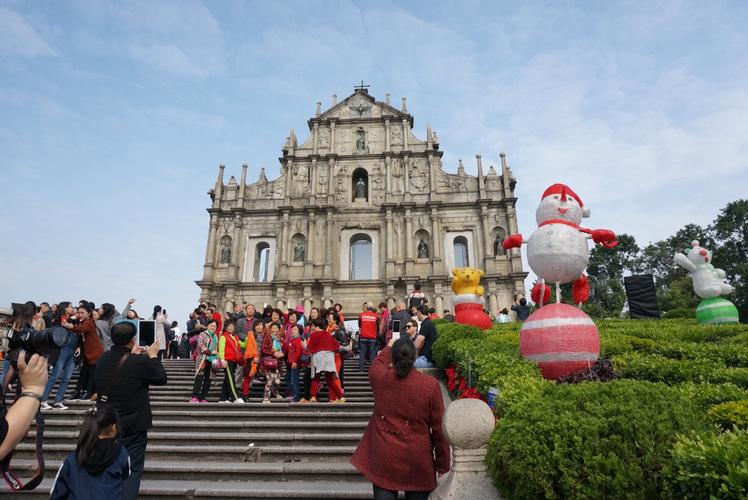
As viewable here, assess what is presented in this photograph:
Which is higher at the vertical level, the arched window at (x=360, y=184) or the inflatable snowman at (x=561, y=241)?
the arched window at (x=360, y=184)

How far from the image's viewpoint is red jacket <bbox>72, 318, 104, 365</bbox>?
7.72 metres

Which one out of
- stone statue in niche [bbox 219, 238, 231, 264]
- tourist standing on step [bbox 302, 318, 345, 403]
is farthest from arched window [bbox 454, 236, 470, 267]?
tourist standing on step [bbox 302, 318, 345, 403]

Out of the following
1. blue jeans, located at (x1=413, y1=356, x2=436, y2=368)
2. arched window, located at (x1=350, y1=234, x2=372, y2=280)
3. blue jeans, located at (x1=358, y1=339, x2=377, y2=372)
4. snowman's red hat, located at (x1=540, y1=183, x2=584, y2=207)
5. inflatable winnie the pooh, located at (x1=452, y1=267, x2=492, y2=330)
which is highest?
arched window, located at (x1=350, y1=234, x2=372, y2=280)

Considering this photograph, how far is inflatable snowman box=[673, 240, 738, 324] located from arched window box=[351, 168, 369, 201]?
1893 cm

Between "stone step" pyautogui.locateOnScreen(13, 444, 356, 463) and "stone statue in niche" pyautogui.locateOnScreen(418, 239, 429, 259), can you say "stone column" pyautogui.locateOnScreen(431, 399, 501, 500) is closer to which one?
"stone step" pyautogui.locateOnScreen(13, 444, 356, 463)

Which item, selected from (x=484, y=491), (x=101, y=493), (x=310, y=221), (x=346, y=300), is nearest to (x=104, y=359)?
(x=101, y=493)

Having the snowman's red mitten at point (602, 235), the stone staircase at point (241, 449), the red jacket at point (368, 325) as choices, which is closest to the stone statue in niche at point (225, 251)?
the red jacket at point (368, 325)

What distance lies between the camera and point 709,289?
11953 millimetres

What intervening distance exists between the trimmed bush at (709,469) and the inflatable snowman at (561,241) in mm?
3908

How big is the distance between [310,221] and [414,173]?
7397mm

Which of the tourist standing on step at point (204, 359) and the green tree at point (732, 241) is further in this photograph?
the green tree at point (732, 241)

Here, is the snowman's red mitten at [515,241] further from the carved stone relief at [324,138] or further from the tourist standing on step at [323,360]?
the carved stone relief at [324,138]

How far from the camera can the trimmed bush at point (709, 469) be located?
2090mm

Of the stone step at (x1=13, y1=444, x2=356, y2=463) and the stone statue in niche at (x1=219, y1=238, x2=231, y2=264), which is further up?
the stone statue in niche at (x1=219, y1=238, x2=231, y2=264)
